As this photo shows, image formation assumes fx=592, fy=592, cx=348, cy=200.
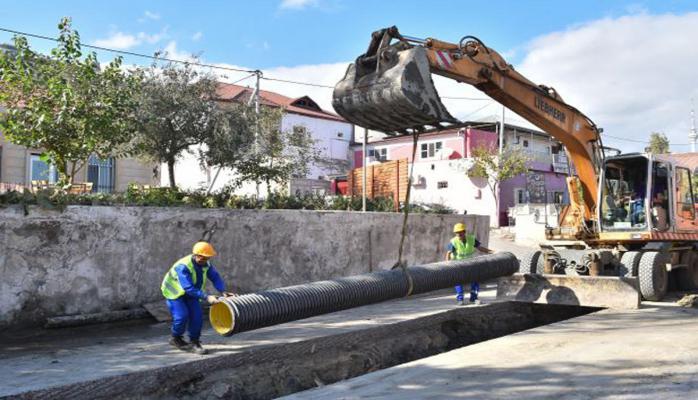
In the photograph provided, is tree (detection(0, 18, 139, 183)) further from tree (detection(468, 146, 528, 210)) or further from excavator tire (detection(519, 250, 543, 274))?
tree (detection(468, 146, 528, 210))

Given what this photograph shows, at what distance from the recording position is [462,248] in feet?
30.2

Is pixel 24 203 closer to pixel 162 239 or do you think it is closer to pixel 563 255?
pixel 162 239

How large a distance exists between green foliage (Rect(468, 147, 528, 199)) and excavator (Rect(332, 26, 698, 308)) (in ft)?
68.3

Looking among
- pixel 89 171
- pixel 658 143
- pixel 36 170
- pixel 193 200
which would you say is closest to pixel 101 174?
pixel 89 171

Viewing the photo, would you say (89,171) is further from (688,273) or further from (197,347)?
(688,273)

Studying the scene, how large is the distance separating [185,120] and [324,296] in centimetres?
1014

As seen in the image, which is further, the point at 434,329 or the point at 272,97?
the point at 272,97

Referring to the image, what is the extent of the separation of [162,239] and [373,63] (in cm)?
445

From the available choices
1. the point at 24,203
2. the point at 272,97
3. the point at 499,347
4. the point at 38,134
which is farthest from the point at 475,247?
the point at 272,97

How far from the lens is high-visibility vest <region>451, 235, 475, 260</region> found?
9.20 m

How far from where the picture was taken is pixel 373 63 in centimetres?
654

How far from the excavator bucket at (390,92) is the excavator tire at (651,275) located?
5026mm

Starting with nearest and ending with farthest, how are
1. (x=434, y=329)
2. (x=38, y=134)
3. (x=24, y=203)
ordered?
(x=24, y=203) → (x=434, y=329) → (x=38, y=134)

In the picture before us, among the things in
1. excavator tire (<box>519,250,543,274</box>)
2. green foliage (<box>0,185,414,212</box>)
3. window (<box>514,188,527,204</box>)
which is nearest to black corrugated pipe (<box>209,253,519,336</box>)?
excavator tire (<box>519,250,543,274</box>)
